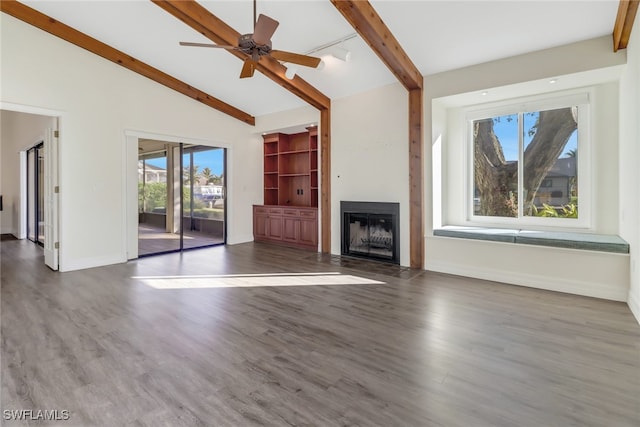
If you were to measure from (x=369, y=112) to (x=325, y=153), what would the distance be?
1.19 meters

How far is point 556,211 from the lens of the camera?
4.62 meters

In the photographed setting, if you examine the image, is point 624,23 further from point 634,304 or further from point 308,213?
point 308,213

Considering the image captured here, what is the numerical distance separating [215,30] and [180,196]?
360 cm

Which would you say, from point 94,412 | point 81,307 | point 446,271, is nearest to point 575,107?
point 446,271

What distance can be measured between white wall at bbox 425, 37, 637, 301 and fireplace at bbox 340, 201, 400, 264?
59 cm

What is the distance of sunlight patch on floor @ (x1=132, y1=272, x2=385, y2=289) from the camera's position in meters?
4.23

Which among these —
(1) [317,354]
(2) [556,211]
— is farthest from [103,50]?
(2) [556,211]

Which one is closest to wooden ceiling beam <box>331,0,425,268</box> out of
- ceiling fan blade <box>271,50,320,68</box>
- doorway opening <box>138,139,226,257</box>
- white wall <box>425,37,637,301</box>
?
white wall <box>425,37,637,301</box>

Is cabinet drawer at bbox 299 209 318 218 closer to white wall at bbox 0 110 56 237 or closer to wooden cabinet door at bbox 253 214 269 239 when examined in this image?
wooden cabinet door at bbox 253 214 269 239

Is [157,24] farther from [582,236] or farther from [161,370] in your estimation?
[582,236]

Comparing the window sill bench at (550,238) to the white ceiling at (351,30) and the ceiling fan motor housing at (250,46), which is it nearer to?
the white ceiling at (351,30)

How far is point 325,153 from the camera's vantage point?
6.33m

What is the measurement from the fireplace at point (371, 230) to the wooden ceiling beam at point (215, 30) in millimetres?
2249

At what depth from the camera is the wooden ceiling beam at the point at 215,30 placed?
3888 millimetres
